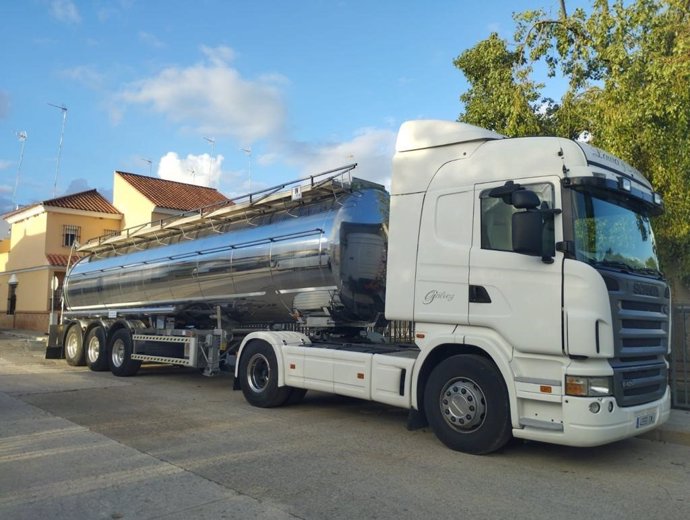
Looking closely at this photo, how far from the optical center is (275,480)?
5.46 m

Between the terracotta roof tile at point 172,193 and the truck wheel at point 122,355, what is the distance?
52.7 feet

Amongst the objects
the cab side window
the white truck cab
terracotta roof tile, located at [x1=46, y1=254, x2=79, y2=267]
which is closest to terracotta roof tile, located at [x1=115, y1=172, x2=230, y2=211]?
terracotta roof tile, located at [x1=46, y1=254, x2=79, y2=267]

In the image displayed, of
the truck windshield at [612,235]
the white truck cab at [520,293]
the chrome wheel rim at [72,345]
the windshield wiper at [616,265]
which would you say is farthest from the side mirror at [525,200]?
the chrome wheel rim at [72,345]

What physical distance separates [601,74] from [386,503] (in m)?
10.3

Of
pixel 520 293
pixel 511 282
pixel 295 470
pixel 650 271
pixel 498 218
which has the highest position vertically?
pixel 498 218

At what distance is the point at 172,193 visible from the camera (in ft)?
104

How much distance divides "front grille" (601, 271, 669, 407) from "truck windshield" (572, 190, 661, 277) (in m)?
0.17

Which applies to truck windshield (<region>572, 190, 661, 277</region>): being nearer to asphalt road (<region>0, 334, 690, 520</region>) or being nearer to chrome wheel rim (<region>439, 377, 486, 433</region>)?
chrome wheel rim (<region>439, 377, 486, 433</region>)

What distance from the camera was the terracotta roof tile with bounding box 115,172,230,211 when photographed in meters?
29.9

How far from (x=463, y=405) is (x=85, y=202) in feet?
99.5

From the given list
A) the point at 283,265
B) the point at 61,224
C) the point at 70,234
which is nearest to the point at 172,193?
the point at 70,234

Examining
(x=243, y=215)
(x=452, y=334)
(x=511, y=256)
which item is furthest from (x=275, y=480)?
(x=243, y=215)

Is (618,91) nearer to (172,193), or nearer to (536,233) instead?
(536,233)

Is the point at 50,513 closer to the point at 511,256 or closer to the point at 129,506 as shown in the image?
the point at 129,506
